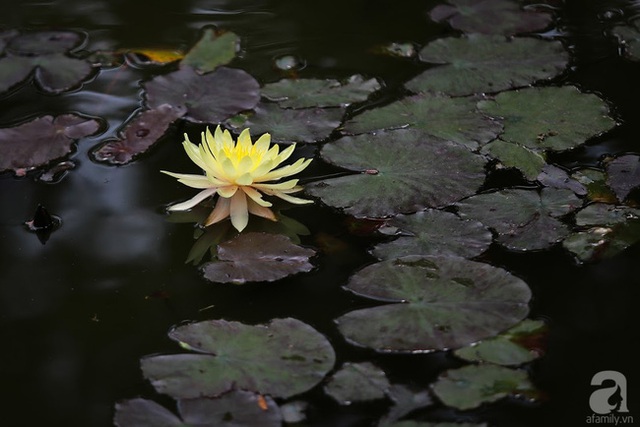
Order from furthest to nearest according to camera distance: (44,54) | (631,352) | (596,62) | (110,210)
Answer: (44,54) < (596,62) < (110,210) < (631,352)

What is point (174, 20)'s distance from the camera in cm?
282

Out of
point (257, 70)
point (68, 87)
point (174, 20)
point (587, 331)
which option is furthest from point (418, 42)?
point (587, 331)

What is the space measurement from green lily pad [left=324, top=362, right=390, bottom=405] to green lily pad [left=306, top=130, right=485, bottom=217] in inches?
18.5

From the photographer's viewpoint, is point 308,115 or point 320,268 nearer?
point 320,268

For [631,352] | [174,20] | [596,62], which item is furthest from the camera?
[174,20]

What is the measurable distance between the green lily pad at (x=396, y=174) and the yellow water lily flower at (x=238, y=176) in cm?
10

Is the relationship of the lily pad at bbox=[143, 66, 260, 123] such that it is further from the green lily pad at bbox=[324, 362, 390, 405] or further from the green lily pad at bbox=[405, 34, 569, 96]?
the green lily pad at bbox=[324, 362, 390, 405]

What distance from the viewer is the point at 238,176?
1.87 meters

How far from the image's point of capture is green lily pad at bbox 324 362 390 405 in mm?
1435

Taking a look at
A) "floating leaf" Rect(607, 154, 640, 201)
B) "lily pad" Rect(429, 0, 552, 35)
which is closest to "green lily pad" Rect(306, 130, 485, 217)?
"floating leaf" Rect(607, 154, 640, 201)

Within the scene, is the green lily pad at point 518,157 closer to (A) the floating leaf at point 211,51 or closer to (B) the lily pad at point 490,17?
(B) the lily pad at point 490,17

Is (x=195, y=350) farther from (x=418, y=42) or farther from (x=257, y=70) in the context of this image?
(x=418, y=42)

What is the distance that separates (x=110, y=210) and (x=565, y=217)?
1.01 meters

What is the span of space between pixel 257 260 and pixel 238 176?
0.73ft
